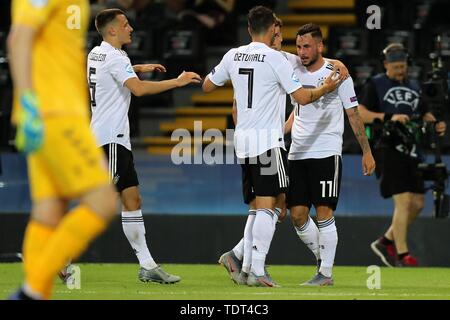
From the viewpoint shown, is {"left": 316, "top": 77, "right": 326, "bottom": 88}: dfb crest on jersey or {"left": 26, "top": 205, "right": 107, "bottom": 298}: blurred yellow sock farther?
{"left": 316, "top": 77, "right": 326, "bottom": 88}: dfb crest on jersey

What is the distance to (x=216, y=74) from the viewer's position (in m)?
9.46

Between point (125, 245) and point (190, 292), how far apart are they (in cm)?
390

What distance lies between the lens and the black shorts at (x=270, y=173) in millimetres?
9164

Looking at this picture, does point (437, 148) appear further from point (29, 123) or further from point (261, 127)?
point (29, 123)

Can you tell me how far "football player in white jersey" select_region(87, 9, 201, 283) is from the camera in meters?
9.41

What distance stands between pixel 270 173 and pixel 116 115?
127 centimetres

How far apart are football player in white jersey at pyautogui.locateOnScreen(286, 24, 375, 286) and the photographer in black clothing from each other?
2.37 metres

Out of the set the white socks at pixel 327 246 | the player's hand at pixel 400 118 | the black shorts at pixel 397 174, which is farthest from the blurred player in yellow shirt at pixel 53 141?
Answer: the black shorts at pixel 397 174

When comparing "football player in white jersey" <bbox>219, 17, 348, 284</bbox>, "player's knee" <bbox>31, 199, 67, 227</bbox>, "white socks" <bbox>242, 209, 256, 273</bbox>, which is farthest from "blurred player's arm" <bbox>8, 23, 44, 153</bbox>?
"white socks" <bbox>242, 209, 256, 273</bbox>

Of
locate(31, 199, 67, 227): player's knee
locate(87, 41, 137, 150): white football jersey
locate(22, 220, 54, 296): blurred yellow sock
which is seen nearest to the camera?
locate(22, 220, 54, 296): blurred yellow sock

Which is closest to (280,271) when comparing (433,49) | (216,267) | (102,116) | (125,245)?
(216,267)

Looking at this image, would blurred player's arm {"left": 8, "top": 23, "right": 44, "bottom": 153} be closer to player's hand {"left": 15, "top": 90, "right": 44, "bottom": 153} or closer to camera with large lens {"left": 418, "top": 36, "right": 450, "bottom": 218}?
player's hand {"left": 15, "top": 90, "right": 44, "bottom": 153}

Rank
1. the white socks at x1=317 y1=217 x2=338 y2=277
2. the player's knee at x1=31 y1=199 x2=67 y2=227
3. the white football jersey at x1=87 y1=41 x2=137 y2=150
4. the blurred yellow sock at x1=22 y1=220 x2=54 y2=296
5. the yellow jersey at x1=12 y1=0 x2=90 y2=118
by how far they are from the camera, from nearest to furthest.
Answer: the yellow jersey at x1=12 y1=0 x2=90 y2=118
the blurred yellow sock at x1=22 y1=220 x2=54 y2=296
the player's knee at x1=31 y1=199 x2=67 y2=227
the white football jersey at x1=87 y1=41 x2=137 y2=150
the white socks at x1=317 y1=217 x2=338 y2=277

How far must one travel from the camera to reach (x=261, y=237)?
9203mm
